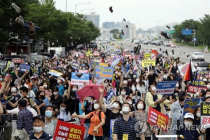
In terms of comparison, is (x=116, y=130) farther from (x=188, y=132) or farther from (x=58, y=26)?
(x=58, y=26)

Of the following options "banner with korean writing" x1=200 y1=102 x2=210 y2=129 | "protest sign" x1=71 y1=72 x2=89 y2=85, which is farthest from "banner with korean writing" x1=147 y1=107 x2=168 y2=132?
"protest sign" x1=71 y1=72 x2=89 y2=85

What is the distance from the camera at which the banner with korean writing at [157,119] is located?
9.60m

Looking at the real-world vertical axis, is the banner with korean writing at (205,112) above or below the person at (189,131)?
above

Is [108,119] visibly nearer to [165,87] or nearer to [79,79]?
[165,87]

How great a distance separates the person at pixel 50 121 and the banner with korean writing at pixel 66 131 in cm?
109

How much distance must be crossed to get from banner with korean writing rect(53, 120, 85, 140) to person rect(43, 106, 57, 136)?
3.58 ft

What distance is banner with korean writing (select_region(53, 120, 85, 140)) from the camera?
807 cm

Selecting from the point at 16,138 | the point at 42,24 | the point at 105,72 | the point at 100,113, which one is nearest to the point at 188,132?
the point at 100,113

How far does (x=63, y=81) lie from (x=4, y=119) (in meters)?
6.66

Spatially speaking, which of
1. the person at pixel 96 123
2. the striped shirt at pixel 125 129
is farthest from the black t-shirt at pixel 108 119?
the striped shirt at pixel 125 129

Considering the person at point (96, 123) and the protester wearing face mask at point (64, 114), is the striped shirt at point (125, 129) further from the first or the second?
the protester wearing face mask at point (64, 114)

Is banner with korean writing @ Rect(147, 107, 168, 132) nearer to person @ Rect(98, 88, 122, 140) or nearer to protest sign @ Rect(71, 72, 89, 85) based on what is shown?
person @ Rect(98, 88, 122, 140)

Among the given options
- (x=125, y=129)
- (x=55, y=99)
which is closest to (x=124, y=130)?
(x=125, y=129)

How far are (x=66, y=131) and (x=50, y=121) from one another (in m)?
1.28
